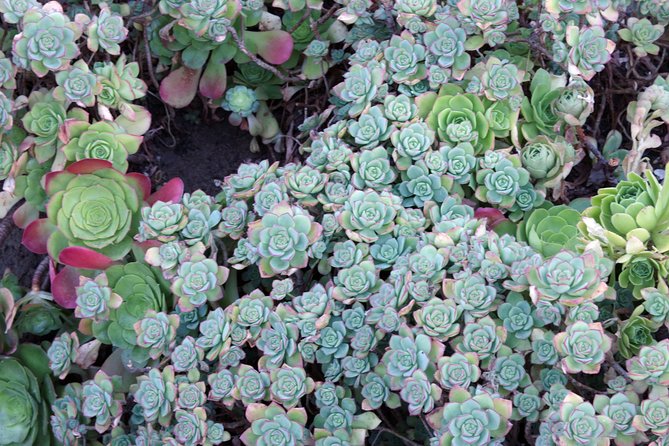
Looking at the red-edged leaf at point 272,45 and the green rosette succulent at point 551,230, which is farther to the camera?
the red-edged leaf at point 272,45

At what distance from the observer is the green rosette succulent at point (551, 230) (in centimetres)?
138

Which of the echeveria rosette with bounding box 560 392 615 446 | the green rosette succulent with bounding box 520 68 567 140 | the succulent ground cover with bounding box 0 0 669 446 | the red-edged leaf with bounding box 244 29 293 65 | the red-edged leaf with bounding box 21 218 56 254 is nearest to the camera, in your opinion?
the echeveria rosette with bounding box 560 392 615 446

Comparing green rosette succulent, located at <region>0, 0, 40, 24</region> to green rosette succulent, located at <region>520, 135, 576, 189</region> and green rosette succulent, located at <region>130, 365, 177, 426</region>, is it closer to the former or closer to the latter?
green rosette succulent, located at <region>130, 365, 177, 426</region>

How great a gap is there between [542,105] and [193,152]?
2.99 feet

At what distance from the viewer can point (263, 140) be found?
1933mm

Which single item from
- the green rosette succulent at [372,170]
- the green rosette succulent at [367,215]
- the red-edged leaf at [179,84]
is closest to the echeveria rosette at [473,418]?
the green rosette succulent at [367,215]

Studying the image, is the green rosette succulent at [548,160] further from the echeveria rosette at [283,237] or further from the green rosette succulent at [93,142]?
the green rosette succulent at [93,142]

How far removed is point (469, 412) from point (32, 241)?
89 cm

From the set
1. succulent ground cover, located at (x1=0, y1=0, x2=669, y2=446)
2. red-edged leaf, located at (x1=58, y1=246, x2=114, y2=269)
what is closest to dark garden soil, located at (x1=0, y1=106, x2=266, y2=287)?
succulent ground cover, located at (x1=0, y1=0, x2=669, y2=446)

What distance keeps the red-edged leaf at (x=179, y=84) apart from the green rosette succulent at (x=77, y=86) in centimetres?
34

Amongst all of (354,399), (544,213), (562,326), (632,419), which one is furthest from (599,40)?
(354,399)

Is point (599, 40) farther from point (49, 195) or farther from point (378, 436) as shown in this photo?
point (49, 195)

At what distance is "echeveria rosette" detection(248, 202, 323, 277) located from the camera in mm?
1286

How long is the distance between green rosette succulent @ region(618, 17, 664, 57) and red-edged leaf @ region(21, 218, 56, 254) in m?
1.25
